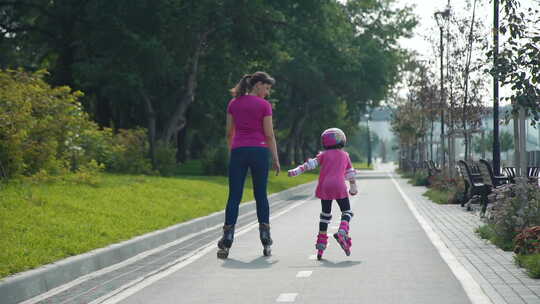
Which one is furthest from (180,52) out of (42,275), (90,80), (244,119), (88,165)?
(42,275)

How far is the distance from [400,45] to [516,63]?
4992 centimetres

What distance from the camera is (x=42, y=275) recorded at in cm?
827

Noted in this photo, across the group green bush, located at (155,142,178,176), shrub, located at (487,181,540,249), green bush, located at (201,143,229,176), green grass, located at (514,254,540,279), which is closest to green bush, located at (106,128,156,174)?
green bush, located at (155,142,178,176)

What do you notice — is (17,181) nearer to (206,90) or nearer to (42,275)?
(42,275)

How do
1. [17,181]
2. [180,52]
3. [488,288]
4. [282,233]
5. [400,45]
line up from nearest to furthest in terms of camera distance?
[488,288]
[282,233]
[17,181]
[180,52]
[400,45]

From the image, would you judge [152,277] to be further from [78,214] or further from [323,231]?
[78,214]

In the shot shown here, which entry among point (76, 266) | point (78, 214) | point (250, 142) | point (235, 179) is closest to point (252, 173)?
point (235, 179)

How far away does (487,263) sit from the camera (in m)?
9.66

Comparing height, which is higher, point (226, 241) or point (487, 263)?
point (226, 241)

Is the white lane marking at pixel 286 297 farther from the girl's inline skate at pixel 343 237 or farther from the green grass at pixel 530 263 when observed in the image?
the girl's inline skate at pixel 343 237

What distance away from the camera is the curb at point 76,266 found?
7669 mm

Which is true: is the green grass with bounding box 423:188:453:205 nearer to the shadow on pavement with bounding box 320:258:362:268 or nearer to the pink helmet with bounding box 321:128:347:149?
the pink helmet with bounding box 321:128:347:149

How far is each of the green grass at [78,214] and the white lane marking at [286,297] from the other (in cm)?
253

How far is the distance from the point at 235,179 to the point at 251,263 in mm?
1066
